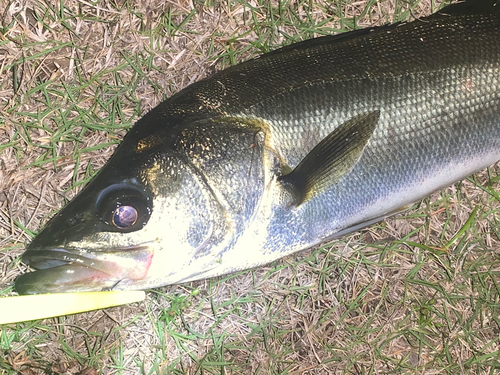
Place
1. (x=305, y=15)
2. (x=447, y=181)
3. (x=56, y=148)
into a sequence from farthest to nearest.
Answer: (x=305, y=15) < (x=56, y=148) < (x=447, y=181)

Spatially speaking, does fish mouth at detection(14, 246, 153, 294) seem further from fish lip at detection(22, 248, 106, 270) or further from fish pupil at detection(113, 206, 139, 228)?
fish pupil at detection(113, 206, 139, 228)

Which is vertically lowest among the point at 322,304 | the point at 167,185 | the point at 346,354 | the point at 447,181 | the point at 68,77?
the point at 346,354

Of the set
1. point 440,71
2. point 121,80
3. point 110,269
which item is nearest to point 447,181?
Result: point 440,71

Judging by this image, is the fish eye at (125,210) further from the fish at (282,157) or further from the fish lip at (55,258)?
the fish lip at (55,258)

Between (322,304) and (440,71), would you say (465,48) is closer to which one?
(440,71)

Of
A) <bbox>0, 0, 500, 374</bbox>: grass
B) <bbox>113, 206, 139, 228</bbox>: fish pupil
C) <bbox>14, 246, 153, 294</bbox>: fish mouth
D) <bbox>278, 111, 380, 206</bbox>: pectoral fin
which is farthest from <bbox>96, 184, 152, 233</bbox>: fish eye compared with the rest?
<bbox>0, 0, 500, 374</bbox>: grass

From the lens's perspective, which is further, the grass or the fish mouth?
the grass
